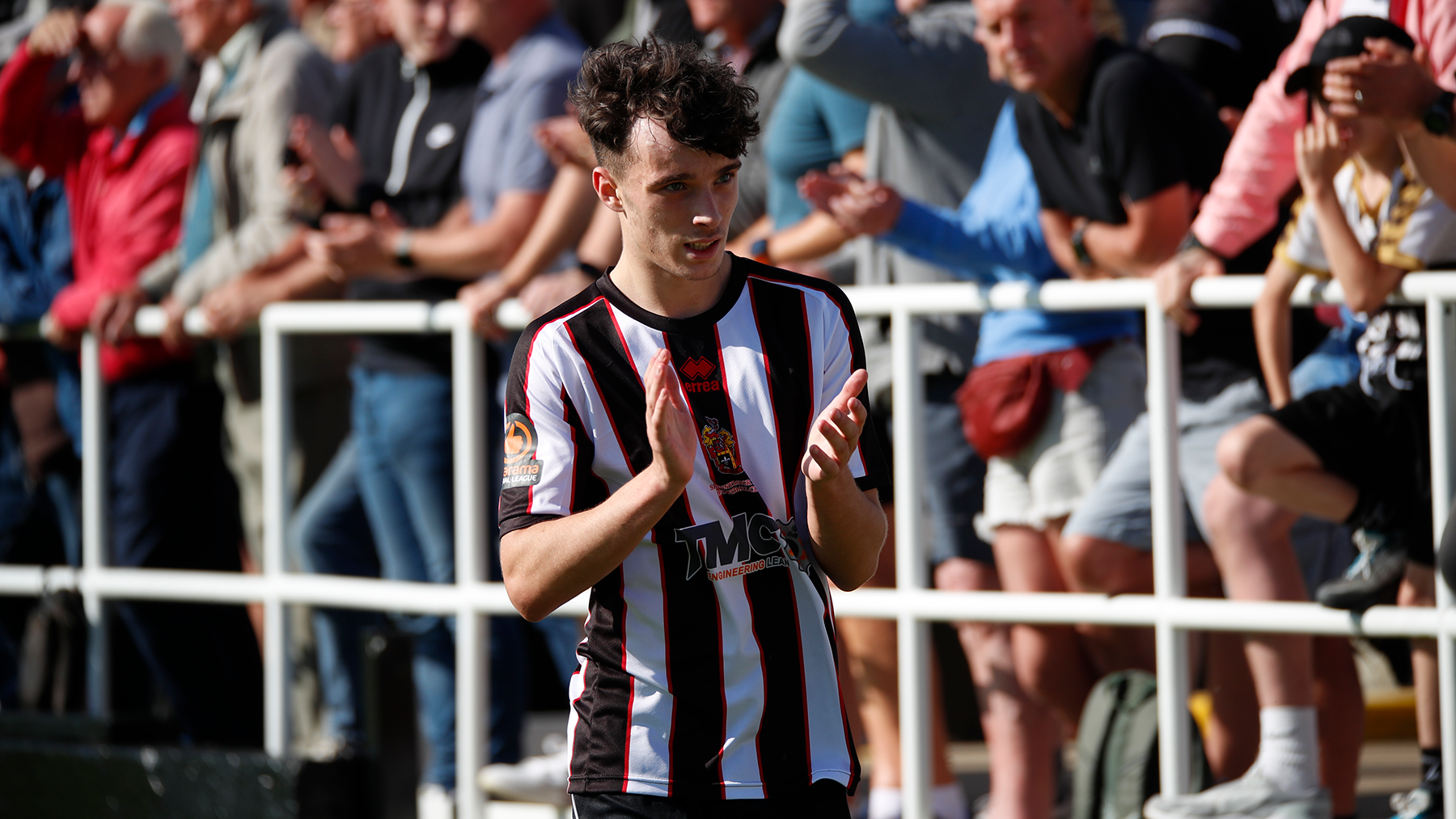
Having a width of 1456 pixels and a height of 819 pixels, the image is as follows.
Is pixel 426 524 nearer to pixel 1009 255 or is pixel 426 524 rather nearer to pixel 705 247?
pixel 1009 255

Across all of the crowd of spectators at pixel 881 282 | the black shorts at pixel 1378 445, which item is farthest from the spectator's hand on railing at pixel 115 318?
the black shorts at pixel 1378 445

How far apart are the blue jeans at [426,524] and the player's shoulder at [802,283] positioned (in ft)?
8.23

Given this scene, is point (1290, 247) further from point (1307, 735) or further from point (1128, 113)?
point (1307, 735)

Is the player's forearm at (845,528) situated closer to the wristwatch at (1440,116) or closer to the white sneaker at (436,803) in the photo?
the wristwatch at (1440,116)

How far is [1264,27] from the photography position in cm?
454

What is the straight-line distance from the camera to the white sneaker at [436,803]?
490 centimetres

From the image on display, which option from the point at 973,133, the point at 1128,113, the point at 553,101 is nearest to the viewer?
the point at 1128,113

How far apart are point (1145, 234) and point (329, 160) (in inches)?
101

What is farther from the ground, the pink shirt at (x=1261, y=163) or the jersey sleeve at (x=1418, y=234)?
the pink shirt at (x=1261, y=163)

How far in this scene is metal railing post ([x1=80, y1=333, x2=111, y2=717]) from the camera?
Answer: 525 centimetres

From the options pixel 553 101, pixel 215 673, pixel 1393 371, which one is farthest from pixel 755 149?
pixel 215 673

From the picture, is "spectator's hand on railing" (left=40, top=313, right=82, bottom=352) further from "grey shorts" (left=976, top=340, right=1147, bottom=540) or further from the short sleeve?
the short sleeve

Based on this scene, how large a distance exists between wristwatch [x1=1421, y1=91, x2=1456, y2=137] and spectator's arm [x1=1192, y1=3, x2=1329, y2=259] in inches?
15.9

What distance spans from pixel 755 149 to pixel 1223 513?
192 centimetres
